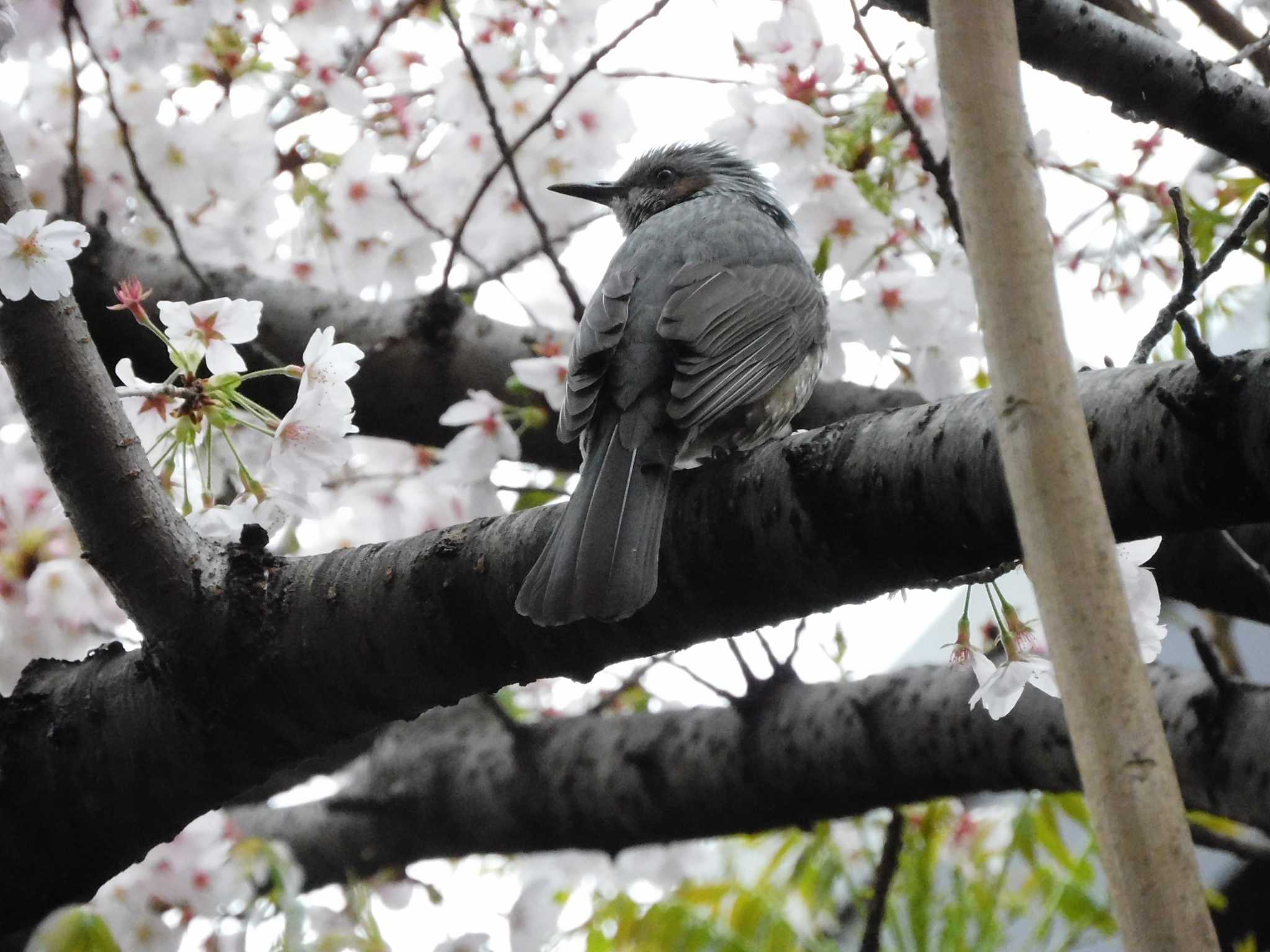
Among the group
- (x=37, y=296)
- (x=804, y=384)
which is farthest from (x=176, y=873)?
(x=804, y=384)

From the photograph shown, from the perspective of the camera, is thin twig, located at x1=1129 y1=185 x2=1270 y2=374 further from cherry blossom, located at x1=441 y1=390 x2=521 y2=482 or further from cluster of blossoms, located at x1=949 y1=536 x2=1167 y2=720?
cherry blossom, located at x1=441 y1=390 x2=521 y2=482

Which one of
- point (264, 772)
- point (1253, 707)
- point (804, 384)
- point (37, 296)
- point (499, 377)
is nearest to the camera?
point (37, 296)

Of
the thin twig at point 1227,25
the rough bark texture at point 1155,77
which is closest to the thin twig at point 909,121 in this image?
the rough bark texture at point 1155,77

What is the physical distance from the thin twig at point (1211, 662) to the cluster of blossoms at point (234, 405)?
1382 millimetres

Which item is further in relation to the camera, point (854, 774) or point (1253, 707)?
point (854, 774)

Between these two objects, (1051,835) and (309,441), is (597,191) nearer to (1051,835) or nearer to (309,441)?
(309,441)

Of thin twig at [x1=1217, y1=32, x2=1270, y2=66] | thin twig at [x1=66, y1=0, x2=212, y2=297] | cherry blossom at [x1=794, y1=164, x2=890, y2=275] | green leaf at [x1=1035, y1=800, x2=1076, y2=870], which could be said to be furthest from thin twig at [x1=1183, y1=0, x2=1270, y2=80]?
thin twig at [x1=66, y1=0, x2=212, y2=297]

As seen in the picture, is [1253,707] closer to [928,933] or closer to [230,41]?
[928,933]

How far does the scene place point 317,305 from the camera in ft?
10.7

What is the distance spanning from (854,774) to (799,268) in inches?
42.1

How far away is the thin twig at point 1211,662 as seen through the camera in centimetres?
193

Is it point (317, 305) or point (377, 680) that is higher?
point (317, 305)

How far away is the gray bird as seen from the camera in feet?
4.98

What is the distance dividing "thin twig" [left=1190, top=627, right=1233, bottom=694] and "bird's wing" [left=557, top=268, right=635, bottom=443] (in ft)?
3.46
